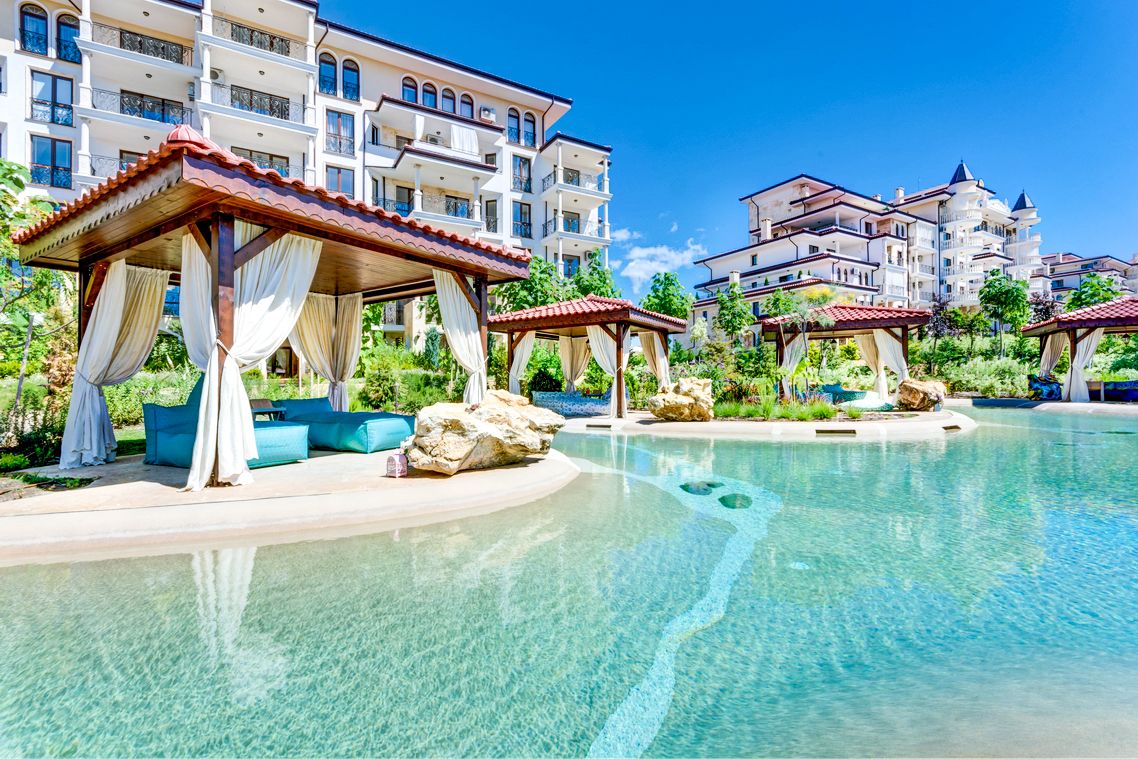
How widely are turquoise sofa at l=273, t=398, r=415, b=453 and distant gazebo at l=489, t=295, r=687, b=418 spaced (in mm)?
6811

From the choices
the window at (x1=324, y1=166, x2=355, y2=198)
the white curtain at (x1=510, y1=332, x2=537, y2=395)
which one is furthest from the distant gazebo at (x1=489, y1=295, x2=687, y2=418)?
the window at (x1=324, y1=166, x2=355, y2=198)

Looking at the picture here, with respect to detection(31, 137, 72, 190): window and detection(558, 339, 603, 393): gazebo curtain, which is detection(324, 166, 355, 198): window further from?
detection(558, 339, 603, 393): gazebo curtain

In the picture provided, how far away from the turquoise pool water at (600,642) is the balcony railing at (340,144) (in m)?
23.9

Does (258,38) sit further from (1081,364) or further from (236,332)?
(1081,364)

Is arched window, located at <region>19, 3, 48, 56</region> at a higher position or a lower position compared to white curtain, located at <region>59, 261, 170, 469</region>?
higher

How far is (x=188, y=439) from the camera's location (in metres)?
6.35

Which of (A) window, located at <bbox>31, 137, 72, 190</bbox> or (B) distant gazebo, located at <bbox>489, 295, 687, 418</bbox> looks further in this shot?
(A) window, located at <bbox>31, 137, 72, 190</bbox>

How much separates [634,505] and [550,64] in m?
29.6

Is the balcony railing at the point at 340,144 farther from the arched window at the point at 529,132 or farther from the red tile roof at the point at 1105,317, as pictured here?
the red tile roof at the point at 1105,317

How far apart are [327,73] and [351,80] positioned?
101 centimetres

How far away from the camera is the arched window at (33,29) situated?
19141 mm

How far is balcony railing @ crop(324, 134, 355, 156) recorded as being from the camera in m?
23.5

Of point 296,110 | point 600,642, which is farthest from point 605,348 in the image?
point 296,110

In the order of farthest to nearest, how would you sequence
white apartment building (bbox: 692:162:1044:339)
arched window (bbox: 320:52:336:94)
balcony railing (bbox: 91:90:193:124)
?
white apartment building (bbox: 692:162:1044:339) < arched window (bbox: 320:52:336:94) < balcony railing (bbox: 91:90:193:124)
